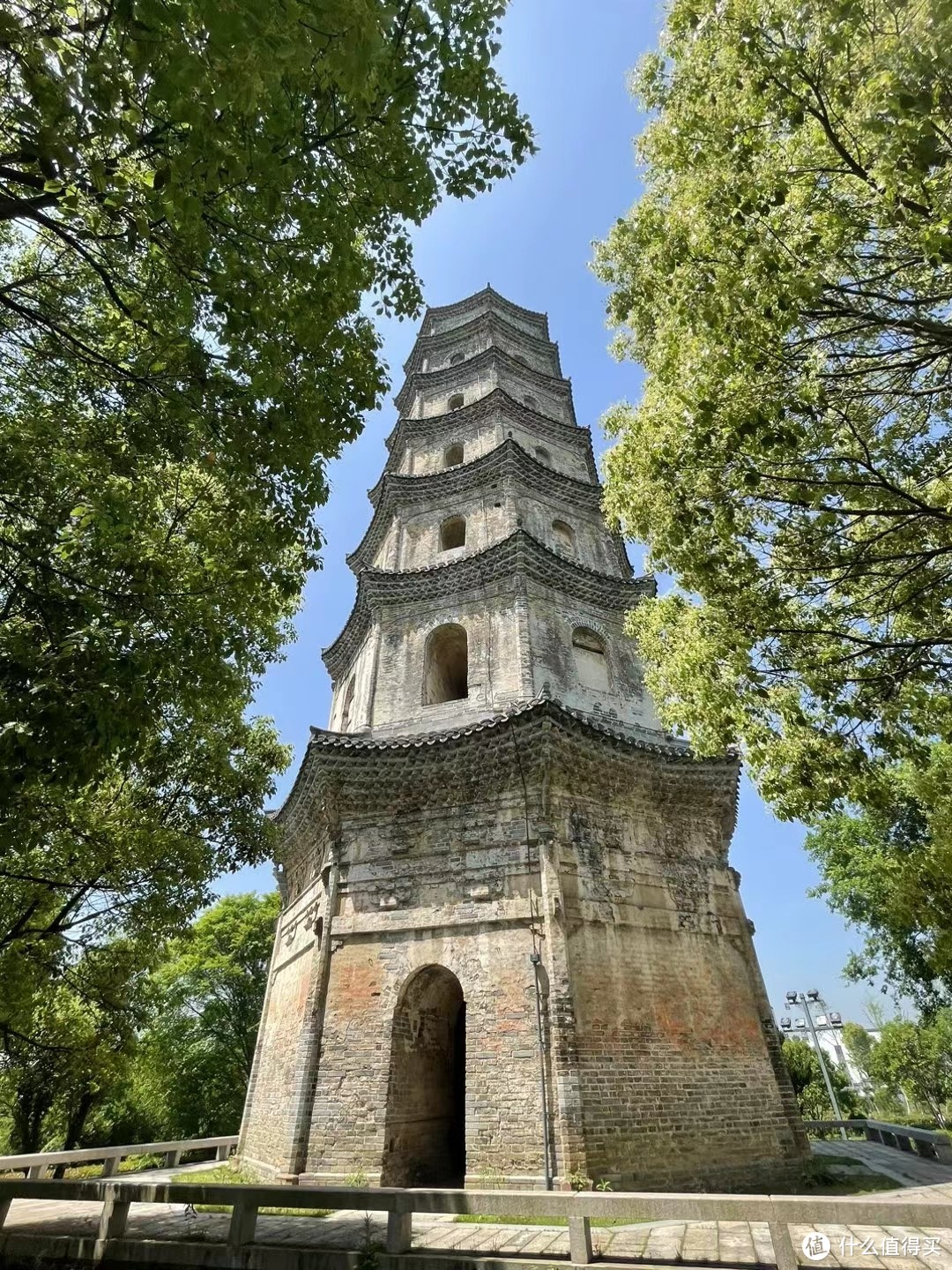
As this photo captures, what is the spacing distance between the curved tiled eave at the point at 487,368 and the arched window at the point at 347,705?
8.90m

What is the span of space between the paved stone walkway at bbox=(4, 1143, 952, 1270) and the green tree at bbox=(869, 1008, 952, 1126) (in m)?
30.8

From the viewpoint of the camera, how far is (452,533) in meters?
16.2

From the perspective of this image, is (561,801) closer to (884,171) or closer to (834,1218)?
(834,1218)

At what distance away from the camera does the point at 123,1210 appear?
641cm

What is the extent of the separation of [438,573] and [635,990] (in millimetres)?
8445

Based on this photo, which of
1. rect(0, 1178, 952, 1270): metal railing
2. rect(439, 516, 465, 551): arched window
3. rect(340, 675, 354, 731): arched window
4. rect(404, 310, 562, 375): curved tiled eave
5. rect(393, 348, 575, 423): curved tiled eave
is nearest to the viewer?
rect(0, 1178, 952, 1270): metal railing

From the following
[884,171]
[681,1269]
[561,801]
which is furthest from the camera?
[561,801]

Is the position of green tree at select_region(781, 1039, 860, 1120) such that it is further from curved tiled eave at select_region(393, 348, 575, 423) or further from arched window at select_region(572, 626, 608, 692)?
curved tiled eave at select_region(393, 348, 575, 423)

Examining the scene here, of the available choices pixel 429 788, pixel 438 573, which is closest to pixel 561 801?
pixel 429 788

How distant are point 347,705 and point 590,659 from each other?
18.7 ft

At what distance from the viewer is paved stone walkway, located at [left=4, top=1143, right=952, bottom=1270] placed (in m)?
5.61

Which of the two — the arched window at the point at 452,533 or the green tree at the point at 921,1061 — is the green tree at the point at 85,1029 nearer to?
the arched window at the point at 452,533

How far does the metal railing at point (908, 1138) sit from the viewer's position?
12.7m

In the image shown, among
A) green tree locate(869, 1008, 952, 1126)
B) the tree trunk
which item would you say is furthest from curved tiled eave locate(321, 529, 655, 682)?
green tree locate(869, 1008, 952, 1126)
